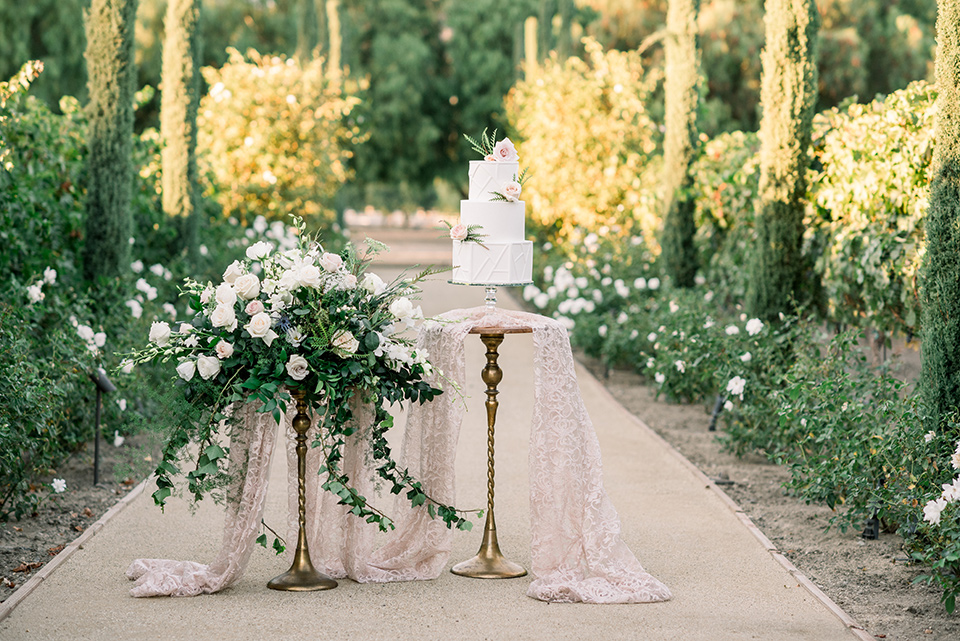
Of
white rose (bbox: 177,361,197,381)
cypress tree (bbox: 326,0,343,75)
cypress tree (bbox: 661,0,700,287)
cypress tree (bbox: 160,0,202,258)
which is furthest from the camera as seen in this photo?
cypress tree (bbox: 326,0,343,75)

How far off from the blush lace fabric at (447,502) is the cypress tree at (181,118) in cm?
809

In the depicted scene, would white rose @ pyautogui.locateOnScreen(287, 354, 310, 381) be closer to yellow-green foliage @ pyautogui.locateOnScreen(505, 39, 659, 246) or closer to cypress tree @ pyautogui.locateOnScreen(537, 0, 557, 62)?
yellow-green foliage @ pyautogui.locateOnScreen(505, 39, 659, 246)

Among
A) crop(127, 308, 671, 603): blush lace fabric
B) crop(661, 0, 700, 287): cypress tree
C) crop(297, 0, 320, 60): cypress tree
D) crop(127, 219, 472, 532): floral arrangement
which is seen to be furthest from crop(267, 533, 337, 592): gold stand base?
crop(297, 0, 320, 60): cypress tree

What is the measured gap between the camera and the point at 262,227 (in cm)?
1501

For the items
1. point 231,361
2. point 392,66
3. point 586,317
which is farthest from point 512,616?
point 392,66

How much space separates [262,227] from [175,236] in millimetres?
2286

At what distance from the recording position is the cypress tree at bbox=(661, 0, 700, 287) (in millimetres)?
12453

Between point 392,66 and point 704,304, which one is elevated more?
point 392,66

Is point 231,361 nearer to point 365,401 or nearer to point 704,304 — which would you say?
point 365,401

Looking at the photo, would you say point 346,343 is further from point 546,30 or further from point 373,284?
point 546,30

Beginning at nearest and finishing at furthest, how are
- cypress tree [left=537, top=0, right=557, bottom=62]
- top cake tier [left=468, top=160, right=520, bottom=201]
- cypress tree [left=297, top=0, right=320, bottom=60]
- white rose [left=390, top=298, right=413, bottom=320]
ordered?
white rose [left=390, top=298, right=413, bottom=320], top cake tier [left=468, top=160, right=520, bottom=201], cypress tree [left=297, top=0, right=320, bottom=60], cypress tree [left=537, top=0, right=557, bottom=62]

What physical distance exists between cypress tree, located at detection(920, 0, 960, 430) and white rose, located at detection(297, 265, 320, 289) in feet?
10.8

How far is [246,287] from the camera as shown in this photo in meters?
5.00

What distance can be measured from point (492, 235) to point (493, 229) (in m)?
0.03
